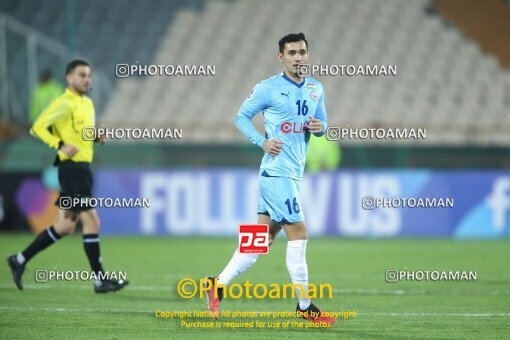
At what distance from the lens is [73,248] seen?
50.9 ft

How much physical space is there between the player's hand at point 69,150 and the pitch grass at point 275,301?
4.57ft

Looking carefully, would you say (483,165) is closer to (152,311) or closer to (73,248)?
(73,248)

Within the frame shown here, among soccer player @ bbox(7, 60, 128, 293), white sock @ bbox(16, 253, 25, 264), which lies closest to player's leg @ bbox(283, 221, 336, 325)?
soccer player @ bbox(7, 60, 128, 293)

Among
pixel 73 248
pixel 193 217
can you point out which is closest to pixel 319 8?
pixel 193 217

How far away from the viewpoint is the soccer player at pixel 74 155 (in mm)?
9867

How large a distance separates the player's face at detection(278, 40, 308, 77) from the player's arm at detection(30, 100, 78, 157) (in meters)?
2.98

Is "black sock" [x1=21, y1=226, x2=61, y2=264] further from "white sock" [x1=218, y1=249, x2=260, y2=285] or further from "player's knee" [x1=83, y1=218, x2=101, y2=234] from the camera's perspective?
"white sock" [x1=218, y1=249, x2=260, y2=285]

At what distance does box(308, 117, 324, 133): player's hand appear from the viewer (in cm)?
779

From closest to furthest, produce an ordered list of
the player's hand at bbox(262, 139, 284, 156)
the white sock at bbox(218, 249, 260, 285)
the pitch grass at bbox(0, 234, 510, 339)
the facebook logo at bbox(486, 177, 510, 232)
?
the pitch grass at bbox(0, 234, 510, 339)
the player's hand at bbox(262, 139, 284, 156)
the white sock at bbox(218, 249, 260, 285)
the facebook logo at bbox(486, 177, 510, 232)

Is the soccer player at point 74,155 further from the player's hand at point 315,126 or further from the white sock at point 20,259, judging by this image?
the player's hand at point 315,126

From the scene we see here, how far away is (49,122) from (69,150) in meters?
0.35

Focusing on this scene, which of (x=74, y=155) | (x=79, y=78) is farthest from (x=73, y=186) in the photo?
(x=79, y=78)

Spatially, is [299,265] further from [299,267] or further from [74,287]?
[74,287]

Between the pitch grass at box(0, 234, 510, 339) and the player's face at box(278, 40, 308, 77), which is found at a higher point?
the player's face at box(278, 40, 308, 77)
